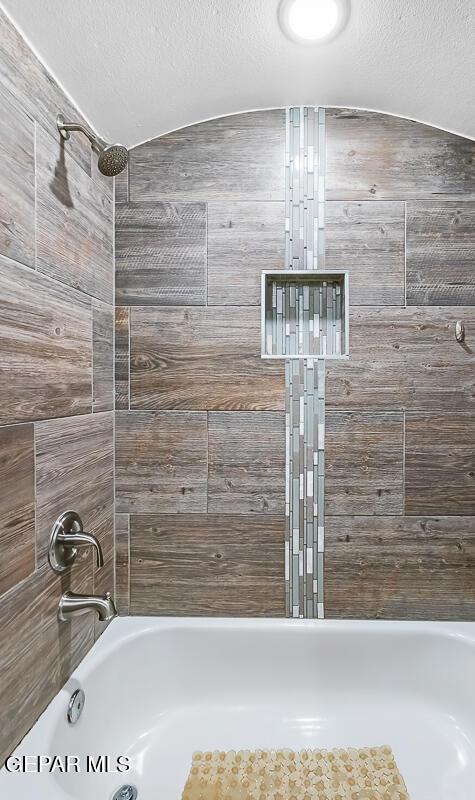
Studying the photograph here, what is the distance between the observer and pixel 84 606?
4.44 feet

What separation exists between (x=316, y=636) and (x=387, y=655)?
0.25 meters

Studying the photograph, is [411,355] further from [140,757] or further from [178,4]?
[140,757]

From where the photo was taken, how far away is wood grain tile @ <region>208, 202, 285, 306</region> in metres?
1.76

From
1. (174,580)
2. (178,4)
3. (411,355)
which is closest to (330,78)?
(178,4)

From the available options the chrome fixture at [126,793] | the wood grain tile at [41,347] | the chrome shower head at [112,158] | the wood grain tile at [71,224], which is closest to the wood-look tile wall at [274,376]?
the wood grain tile at [71,224]

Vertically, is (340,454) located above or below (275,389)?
below

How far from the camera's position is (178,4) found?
122 cm

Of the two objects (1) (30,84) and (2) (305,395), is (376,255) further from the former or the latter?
(1) (30,84)

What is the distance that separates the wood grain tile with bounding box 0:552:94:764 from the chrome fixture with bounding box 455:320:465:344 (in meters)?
1.44

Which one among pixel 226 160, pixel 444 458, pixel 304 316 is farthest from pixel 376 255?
pixel 444 458

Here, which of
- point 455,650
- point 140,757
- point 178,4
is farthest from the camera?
point 455,650

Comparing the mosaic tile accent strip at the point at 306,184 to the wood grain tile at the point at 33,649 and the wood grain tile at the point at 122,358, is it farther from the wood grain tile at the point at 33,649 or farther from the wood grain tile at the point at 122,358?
the wood grain tile at the point at 33,649

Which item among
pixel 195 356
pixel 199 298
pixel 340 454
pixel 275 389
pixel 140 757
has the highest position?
pixel 199 298

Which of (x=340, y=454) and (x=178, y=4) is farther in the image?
(x=340, y=454)
